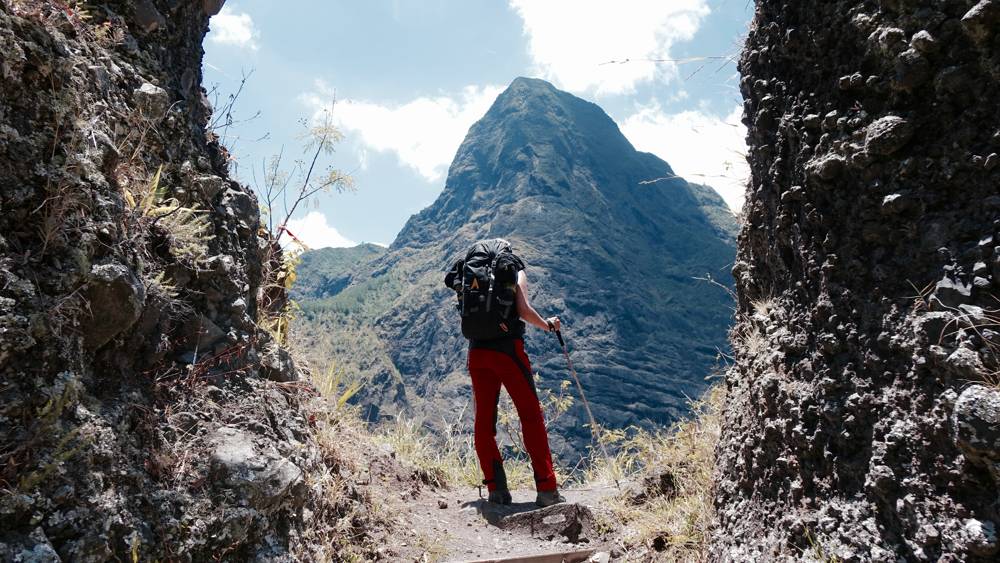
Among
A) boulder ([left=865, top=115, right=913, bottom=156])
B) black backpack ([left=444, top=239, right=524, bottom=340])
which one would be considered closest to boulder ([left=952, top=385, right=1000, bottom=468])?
boulder ([left=865, top=115, right=913, bottom=156])

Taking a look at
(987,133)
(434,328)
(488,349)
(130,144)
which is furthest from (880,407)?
(434,328)

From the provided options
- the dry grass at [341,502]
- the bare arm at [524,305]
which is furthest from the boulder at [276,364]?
the bare arm at [524,305]

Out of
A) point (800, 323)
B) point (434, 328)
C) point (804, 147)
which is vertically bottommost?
point (800, 323)

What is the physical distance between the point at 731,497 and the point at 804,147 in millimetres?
1678

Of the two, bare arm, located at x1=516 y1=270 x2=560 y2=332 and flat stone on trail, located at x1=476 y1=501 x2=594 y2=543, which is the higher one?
bare arm, located at x1=516 y1=270 x2=560 y2=332

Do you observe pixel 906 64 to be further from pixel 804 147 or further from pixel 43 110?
pixel 43 110

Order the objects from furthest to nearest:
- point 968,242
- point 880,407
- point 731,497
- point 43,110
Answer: point 731,497
point 43,110
point 880,407
point 968,242

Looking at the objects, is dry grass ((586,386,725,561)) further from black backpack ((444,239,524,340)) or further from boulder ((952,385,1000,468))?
boulder ((952,385,1000,468))

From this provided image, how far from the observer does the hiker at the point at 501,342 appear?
4.44 metres

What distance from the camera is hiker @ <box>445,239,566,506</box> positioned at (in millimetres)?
4438

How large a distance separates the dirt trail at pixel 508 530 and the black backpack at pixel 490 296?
129 cm

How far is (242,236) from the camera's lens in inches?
150

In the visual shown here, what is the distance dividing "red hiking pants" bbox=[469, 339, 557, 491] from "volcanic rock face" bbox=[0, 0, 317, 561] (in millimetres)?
1433

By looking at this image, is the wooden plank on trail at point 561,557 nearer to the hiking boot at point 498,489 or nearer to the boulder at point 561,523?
the boulder at point 561,523
